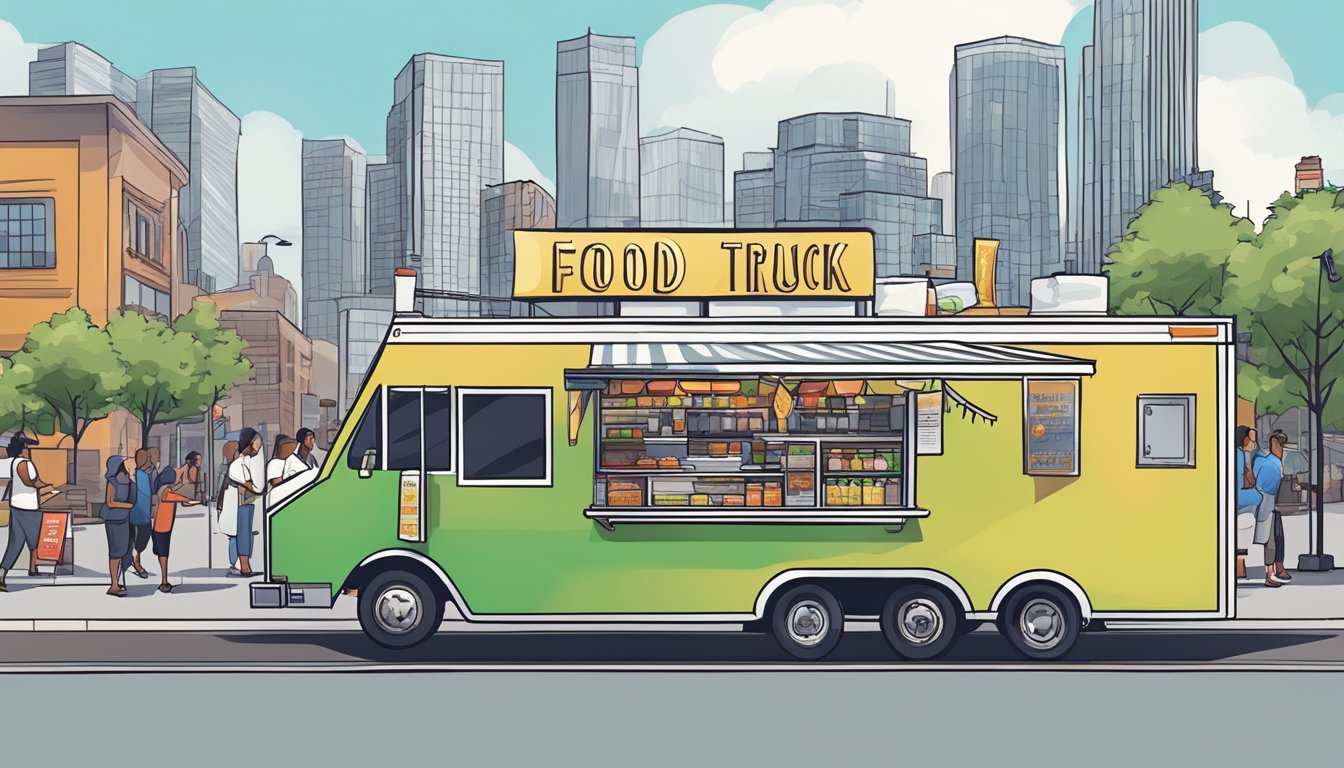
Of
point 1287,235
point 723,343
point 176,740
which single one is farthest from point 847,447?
point 1287,235

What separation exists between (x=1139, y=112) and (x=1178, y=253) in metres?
152

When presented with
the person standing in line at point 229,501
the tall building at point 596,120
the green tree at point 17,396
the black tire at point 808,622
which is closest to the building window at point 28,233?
the green tree at point 17,396

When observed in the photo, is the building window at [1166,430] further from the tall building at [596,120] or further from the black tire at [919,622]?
the tall building at [596,120]

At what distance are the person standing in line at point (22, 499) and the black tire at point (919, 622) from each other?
387 inches

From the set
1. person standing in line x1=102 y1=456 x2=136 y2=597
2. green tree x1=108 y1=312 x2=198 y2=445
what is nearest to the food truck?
person standing in line x1=102 y1=456 x2=136 y2=597

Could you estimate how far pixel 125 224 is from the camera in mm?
40562

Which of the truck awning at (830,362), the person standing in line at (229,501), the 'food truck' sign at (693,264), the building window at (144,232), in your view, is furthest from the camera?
the building window at (144,232)

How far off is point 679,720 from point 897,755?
1617 millimetres

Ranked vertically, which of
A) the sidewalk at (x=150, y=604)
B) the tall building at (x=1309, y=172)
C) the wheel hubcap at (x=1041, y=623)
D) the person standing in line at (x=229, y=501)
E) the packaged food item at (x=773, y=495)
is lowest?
the sidewalk at (x=150, y=604)

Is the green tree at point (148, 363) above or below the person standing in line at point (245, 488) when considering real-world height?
above

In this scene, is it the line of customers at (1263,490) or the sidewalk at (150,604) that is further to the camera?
the line of customers at (1263,490)

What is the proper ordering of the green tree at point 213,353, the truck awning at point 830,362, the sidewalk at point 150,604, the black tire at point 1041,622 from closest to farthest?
1. the truck awning at point 830,362
2. the black tire at point 1041,622
3. the sidewalk at point 150,604
4. the green tree at point 213,353

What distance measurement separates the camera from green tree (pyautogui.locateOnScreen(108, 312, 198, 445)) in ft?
108

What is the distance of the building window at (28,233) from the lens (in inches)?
1518
